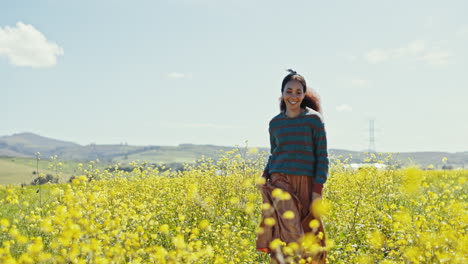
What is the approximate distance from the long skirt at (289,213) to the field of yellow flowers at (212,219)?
0.15m

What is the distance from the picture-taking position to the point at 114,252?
3279 mm

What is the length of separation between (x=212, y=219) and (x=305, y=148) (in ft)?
10.7

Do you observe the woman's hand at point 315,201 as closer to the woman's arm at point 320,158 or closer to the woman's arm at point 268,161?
the woman's arm at point 320,158

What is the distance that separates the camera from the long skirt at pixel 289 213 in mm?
3738

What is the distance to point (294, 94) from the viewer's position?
3965mm

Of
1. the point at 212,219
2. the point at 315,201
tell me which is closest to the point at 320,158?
the point at 315,201

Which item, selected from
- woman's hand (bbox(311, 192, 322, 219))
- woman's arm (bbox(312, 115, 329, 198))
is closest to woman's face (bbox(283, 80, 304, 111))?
woman's arm (bbox(312, 115, 329, 198))

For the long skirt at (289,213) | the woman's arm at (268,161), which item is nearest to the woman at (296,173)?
the long skirt at (289,213)

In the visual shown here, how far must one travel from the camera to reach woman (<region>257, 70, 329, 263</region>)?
3.78 m

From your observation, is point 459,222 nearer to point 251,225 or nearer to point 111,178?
point 251,225

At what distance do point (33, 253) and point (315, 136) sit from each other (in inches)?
101

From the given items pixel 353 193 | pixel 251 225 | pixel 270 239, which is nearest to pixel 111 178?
pixel 251 225

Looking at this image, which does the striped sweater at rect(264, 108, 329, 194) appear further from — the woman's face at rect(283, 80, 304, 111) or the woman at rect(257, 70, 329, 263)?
the woman's face at rect(283, 80, 304, 111)

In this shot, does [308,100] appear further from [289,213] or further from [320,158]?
[289,213]
